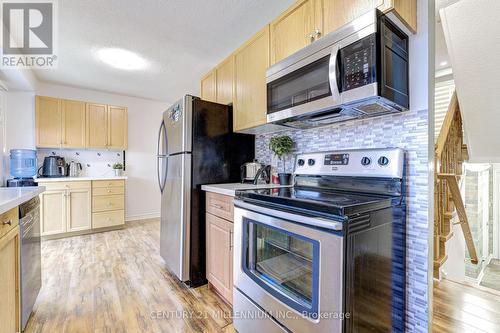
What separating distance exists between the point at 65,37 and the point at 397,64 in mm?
3160

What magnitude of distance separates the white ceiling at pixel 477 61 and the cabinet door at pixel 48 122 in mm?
5002

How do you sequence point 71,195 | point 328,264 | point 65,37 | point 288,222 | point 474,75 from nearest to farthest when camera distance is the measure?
point 328,264 < point 288,222 < point 474,75 < point 65,37 < point 71,195

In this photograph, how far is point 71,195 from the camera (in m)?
3.70

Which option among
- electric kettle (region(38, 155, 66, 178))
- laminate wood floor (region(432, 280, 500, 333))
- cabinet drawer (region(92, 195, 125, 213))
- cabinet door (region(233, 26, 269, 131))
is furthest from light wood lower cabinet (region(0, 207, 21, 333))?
electric kettle (region(38, 155, 66, 178))

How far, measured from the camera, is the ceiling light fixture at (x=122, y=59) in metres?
2.88

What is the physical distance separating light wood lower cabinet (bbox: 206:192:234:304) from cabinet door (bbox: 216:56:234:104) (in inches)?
41.5

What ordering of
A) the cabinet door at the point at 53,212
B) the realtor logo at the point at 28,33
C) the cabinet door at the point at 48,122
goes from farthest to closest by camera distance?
the cabinet door at the point at 48,122, the cabinet door at the point at 53,212, the realtor logo at the point at 28,33

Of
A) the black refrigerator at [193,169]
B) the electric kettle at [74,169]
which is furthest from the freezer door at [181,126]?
the electric kettle at [74,169]

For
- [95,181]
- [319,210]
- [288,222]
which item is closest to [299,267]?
[288,222]

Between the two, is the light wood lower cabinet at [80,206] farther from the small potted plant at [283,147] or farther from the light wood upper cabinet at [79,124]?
the small potted plant at [283,147]

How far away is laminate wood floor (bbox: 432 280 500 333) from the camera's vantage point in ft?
5.18

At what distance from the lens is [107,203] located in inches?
159

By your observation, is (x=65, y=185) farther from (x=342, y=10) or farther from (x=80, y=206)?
(x=342, y=10)

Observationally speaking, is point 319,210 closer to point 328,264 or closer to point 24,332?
point 328,264
